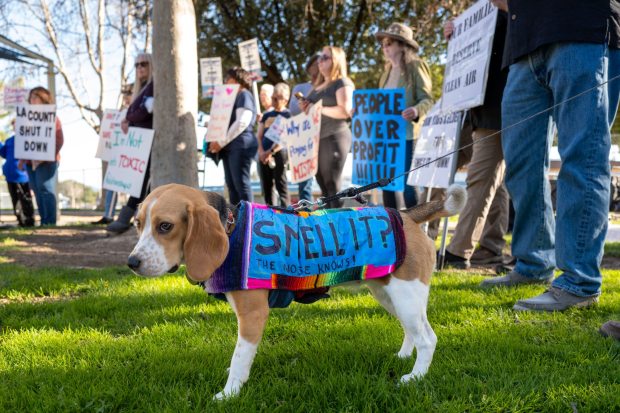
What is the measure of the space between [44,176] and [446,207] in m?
8.67

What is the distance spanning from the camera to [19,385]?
91.5 inches

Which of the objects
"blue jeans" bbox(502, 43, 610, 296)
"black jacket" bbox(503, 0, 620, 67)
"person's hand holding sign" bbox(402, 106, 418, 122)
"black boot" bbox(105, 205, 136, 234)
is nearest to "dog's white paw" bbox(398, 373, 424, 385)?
"blue jeans" bbox(502, 43, 610, 296)

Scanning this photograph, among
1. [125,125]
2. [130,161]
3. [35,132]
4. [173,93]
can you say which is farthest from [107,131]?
[173,93]

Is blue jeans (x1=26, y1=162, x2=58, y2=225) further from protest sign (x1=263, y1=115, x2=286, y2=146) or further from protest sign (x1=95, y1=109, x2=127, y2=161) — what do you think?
protest sign (x1=263, y1=115, x2=286, y2=146)

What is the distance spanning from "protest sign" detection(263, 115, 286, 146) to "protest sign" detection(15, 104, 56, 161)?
4262 mm

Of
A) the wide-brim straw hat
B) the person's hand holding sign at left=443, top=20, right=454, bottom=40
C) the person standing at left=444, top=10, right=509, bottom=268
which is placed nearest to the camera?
the person standing at left=444, top=10, right=509, bottom=268

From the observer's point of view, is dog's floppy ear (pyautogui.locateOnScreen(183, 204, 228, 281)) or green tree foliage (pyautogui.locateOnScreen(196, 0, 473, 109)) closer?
dog's floppy ear (pyautogui.locateOnScreen(183, 204, 228, 281))

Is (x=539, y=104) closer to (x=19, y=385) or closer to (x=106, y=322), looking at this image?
(x=106, y=322)

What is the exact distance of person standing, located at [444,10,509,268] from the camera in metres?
4.67

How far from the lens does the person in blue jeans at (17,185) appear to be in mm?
9742

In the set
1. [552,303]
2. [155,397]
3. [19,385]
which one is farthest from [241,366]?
[552,303]

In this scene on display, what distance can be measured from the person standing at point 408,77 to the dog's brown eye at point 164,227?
3.77 metres

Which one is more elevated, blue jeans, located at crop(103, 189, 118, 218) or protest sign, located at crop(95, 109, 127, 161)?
protest sign, located at crop(95, 109, 127, 161)

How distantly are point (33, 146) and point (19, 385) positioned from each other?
7912 millimetres
